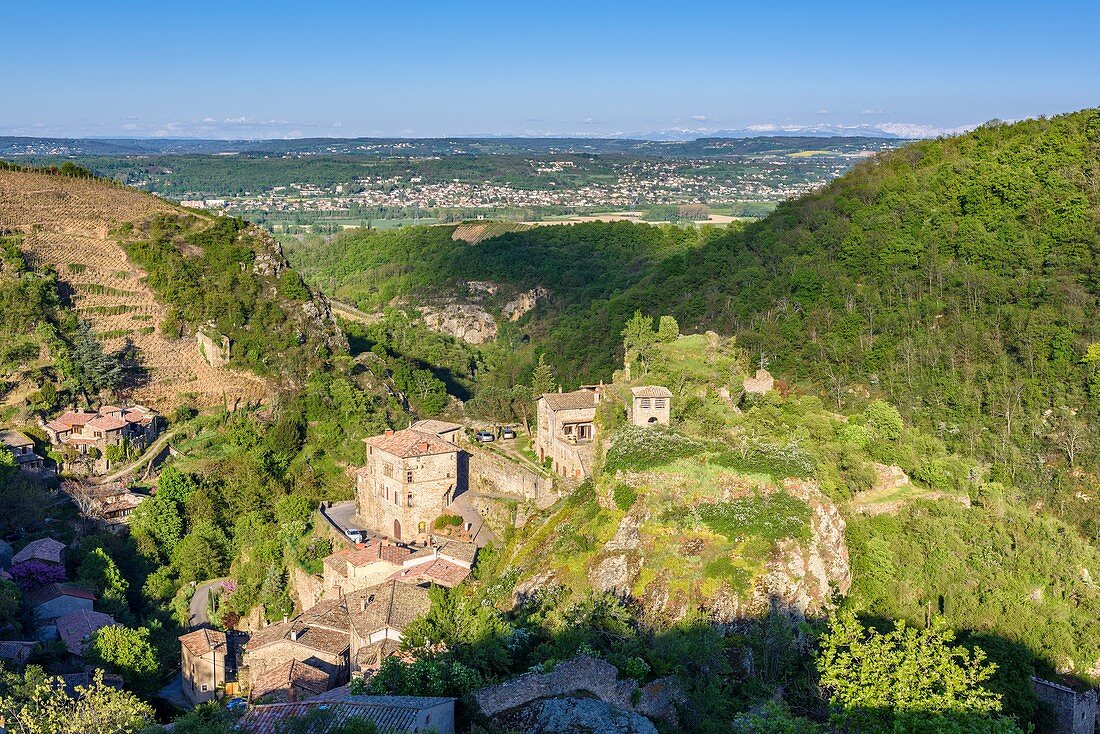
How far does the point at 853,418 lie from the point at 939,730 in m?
17.2

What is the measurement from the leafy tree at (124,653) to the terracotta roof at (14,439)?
10.6 meters

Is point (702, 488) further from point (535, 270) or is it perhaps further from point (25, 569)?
point (535, 270)

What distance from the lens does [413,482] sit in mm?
29875

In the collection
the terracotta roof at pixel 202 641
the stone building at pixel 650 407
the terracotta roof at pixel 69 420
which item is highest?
the stone building at pixel 650 407

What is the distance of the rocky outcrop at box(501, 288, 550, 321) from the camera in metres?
78.8

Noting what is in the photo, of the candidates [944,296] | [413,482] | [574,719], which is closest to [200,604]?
[413,482]

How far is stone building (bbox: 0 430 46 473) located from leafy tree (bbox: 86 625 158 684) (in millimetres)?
9793

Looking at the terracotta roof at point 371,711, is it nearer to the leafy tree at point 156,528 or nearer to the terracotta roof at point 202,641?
the terracotta roof at point 202,641

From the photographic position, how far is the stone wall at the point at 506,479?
29.6 m

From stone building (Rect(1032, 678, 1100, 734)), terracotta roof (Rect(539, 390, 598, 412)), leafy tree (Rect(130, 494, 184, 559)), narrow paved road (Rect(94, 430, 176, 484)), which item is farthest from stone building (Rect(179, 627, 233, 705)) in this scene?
stone building (Rect(1032, 678, 1100, 734))

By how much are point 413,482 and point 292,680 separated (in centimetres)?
850

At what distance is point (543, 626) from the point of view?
2044 centimetres

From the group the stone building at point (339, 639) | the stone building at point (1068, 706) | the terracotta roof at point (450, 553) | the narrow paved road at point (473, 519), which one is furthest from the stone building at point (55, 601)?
the stone building at point (1068, 706)

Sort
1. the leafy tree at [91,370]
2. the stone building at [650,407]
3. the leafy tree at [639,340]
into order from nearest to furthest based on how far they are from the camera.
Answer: the stone building at [650,407] → the leafy tree at [639,340] → the leafy tree at [91,370]
